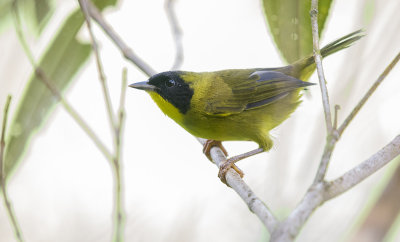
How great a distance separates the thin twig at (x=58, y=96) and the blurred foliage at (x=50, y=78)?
33 centimetres

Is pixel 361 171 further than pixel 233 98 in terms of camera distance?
No

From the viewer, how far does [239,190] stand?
6.57 feet

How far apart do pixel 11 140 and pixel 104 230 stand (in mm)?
1918

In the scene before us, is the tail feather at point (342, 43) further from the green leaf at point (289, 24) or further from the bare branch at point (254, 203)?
the bare branch at point (254, 203)

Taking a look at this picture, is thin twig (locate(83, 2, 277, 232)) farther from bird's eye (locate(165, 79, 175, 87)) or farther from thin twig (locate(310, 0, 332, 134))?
thin twig (locate(310, 0, 332, 134))

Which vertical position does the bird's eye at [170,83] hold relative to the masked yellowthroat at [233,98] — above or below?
above

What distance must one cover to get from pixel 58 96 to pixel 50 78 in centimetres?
60

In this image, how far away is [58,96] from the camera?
241 centimetres

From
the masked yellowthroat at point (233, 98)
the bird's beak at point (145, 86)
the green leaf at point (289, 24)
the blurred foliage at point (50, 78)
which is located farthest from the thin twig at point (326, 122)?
the blurred foliage at point (50, 78)

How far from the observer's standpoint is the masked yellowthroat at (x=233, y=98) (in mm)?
3066

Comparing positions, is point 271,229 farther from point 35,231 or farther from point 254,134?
point 35,231

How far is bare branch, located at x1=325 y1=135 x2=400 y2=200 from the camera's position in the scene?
4.40 feet

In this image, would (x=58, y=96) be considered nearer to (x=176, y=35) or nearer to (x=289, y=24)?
(x=176, y=35)

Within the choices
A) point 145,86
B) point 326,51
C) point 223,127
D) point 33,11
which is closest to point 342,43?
point 326,51
